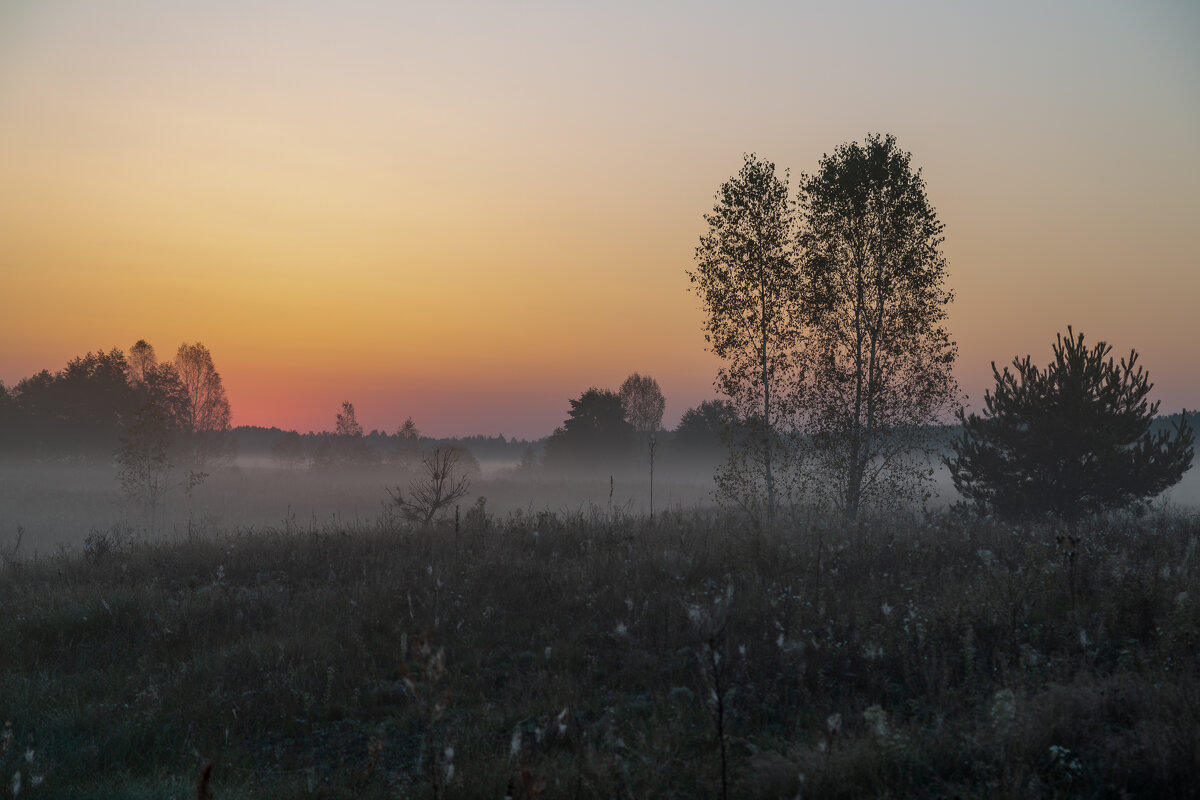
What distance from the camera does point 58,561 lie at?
40.7ft

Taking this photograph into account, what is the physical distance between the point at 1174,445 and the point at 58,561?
22055 mm

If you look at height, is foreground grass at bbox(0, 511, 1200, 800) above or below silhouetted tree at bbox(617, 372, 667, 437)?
below

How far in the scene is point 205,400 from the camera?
162 feet

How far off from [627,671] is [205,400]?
2010 inches

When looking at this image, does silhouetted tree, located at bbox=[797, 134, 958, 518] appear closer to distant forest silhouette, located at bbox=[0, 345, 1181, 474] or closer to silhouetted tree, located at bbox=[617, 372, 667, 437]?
distant forest silhouette, located at bbox=[0, 345, 1181, 474]

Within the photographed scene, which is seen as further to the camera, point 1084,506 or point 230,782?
point 1084,506

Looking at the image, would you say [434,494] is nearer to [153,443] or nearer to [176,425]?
[153,443]

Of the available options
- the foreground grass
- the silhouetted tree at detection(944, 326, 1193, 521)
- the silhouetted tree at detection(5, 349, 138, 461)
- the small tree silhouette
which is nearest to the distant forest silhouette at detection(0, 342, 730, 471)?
the silhouetted tree at detection(5, 349, 138, 461)

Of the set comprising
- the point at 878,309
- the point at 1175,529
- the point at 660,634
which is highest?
the point at 878,309

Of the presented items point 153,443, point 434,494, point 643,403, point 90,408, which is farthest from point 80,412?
point 643,403

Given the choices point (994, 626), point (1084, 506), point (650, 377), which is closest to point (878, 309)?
point (1084, 506)

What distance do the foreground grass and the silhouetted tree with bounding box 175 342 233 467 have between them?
40.9m

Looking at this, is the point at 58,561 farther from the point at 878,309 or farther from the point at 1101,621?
the point at 878,309

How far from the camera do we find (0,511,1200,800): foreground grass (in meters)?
4.94
